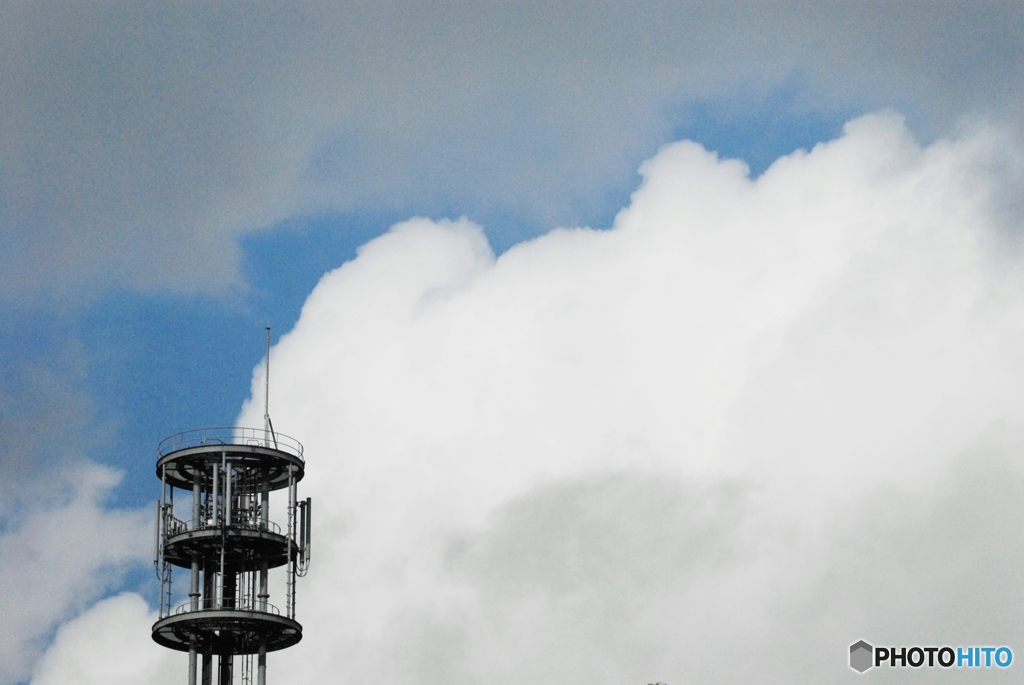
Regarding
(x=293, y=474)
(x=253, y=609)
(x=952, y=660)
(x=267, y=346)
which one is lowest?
(x=952, y=660)

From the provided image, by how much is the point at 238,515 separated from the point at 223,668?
11.9m

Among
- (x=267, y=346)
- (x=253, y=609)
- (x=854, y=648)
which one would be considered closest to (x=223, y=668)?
(x=253, y=609)

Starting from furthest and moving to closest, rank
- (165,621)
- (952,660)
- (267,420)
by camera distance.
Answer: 1. (267,420)
2. (165,621)
3. (952,660)

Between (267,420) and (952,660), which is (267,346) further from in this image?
(952,660)

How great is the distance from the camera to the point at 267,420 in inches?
5861

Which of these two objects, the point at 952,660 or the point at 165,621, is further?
the point at 165,621

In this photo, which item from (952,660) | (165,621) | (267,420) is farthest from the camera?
(267,420)

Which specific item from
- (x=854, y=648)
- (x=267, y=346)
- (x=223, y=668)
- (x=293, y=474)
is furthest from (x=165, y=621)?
(x=854, y=648)

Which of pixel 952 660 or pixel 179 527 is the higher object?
pixel 179 527

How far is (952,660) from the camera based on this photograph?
404 feet

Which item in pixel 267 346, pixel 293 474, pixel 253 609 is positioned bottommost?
→ pixel 253 609

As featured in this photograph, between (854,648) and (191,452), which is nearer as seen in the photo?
(854,648)

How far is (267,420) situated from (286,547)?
1276cm

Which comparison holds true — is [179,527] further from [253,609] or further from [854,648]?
[854,648]
